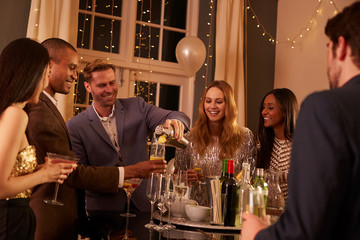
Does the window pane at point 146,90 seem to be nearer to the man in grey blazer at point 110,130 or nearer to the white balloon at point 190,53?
the white balloon at point 190,53

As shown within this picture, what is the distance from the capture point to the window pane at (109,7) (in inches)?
195

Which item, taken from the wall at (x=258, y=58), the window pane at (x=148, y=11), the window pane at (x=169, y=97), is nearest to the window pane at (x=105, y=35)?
the window pane at (x=148, y=11)

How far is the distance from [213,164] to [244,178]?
0.91m

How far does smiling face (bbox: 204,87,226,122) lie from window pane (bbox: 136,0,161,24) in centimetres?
236

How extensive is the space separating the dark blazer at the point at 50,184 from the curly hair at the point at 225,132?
1065 millimetres

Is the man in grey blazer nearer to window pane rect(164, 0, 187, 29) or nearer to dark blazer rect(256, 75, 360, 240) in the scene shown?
dark blazer rect(256, 75, 360, 240)

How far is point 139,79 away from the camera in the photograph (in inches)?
203

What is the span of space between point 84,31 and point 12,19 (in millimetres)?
877

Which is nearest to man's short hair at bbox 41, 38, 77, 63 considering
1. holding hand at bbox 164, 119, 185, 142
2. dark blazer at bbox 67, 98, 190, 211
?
dark blazer at bbox 67, 98, 190, 211

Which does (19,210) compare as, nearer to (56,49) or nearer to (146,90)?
(56,49)

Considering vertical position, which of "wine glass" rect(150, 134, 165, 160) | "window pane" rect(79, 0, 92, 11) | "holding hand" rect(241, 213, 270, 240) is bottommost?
"holding hand" rect(241, 213, 270, 240)

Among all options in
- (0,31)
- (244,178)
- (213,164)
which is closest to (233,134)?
(213,164)

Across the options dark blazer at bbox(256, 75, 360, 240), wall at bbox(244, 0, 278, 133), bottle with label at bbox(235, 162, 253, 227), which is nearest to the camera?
dark blazer at bbox(256, 75, 360, 240)

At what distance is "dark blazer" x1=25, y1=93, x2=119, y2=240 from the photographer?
2.03m
